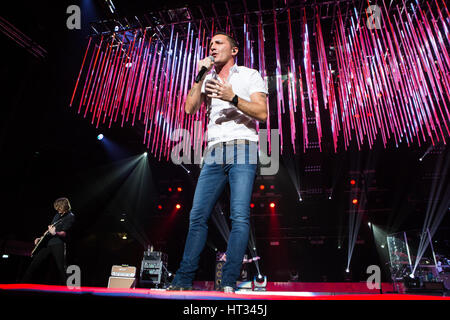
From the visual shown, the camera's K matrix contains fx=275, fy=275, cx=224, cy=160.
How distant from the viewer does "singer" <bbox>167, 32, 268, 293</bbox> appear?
1607 millimetres

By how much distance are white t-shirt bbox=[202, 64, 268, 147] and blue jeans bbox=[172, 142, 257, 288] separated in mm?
74

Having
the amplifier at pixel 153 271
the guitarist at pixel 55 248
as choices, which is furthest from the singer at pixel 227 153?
the amplifier at pixel 153 271

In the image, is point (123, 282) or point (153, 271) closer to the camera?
point (123, 282)

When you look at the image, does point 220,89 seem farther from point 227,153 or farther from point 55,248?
point 55,248

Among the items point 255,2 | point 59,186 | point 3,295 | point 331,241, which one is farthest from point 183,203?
point 3,295

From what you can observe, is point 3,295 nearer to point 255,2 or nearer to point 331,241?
point 255,2

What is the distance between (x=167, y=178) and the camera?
1248 centimetres

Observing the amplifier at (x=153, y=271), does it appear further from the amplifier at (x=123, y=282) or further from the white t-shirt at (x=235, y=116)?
the white t-shirt at (x=235, y=116)

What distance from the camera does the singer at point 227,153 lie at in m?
1.61

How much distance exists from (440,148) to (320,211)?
17.1 ft

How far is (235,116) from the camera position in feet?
6.14

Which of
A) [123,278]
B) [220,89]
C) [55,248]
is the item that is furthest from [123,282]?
[220,89]

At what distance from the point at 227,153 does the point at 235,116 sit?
27cm

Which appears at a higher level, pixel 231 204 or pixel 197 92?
pixel 197 92
